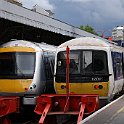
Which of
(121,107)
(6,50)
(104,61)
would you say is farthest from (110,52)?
(6,50)

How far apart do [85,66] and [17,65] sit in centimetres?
272

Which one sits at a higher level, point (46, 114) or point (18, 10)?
point (18, 10)

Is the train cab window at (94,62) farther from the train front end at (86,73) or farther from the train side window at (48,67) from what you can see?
the train side window at (48,67)

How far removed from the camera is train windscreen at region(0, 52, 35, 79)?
16422 mm

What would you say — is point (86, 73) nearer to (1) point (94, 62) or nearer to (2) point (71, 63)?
(1) point (94, 62)

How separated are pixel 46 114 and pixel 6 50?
5096mm

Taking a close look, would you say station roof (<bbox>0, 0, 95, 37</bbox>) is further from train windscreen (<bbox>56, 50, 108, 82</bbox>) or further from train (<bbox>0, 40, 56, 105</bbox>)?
train windscreen (<bbox>56, 50, 108, 82</bbox>)

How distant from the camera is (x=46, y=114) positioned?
41.0 feet

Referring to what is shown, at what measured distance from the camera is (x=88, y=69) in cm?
1561

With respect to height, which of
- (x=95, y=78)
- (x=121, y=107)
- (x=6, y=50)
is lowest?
(x=121, y=107)


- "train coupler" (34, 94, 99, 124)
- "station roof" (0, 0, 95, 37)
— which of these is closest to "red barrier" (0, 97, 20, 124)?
"train coupler" (34, 94, 99, 124)

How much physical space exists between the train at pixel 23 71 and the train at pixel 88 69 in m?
0.94

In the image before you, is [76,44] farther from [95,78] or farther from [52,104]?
[52,104]

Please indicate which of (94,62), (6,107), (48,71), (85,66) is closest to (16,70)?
(48,71)
